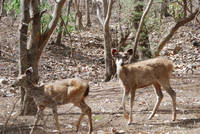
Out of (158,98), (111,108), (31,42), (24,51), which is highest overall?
(31,42)

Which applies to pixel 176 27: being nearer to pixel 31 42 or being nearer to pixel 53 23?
pixel 53 23

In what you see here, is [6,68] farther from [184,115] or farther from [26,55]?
[184,115]

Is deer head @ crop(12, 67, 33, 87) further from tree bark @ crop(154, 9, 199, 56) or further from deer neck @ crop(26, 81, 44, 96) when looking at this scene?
tree bark @ crop(154, 9, 199, 56)

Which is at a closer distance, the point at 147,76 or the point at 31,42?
the point at 31,42

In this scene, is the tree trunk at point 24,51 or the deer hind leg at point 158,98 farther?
the deer hind leg at point 158,98

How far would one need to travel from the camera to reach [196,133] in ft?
23.8

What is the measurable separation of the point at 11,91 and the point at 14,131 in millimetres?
4670

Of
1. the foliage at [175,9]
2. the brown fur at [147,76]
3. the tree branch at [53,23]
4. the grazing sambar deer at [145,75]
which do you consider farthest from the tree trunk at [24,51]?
the foliage at [175,9]

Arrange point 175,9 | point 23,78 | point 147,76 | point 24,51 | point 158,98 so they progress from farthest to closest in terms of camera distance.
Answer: point 175,9, point 158,98, point 147,76, point 24,51, point 23,78

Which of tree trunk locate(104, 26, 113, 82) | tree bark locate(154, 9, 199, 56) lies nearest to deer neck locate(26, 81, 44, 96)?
tree trunk locate(104, 26, 113, 82)

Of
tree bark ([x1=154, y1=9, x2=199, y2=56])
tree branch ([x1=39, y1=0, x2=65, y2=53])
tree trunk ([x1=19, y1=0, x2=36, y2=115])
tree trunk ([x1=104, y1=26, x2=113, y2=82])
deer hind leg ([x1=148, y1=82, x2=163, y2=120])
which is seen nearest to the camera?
tree trunk ([x1=19, y1=0, x2=36, y2=115])

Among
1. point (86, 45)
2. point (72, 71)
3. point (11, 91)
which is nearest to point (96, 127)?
point (11, 91)

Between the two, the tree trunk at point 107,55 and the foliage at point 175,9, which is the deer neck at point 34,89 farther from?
the tree trunk at point 107,55

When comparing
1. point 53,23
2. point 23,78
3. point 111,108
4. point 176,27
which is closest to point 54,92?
point 23,78
